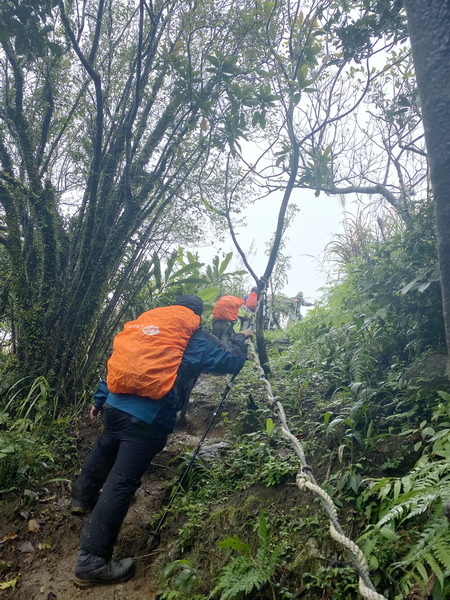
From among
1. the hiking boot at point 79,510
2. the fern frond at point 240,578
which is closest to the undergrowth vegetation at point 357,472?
the fern frond at point 240,578

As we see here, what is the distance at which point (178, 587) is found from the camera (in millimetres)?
2404

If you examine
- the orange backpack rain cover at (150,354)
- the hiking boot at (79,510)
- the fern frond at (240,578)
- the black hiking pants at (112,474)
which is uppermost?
the orange backpack rain cover at (150,354)

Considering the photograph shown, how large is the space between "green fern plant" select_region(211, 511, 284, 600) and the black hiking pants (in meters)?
0.91

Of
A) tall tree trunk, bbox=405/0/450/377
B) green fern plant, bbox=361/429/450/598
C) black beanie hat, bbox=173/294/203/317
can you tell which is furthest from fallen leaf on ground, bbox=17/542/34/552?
tall tree trunk, bbox=405/0/450/377

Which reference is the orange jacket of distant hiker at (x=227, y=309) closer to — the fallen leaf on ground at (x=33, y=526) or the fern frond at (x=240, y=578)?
the fallen leaf on ground at (x=33, y=526)

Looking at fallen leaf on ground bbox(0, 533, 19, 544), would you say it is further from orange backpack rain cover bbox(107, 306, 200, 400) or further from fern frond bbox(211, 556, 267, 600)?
fern frond bbox(211, 556, 267, 600)

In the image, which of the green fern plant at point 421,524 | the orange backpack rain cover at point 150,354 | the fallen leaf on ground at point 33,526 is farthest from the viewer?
the fallen leaf on ground at point 33,526

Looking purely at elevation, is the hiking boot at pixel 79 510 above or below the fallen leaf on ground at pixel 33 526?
above

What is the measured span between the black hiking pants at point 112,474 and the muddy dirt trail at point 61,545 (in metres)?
0.28

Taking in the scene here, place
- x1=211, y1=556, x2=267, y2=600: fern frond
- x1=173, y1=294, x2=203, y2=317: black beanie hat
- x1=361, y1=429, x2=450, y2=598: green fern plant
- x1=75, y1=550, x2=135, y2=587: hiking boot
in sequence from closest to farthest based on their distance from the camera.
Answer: x1=361, y1=429, x2=450, y2=598: green fern plant, x1=211, y1=556, x2=267, y2=600: fern frond, x1=75, y1=550, x2=135, y2=587: hiking boot, x1=173, y1=294, x2=203, y2=317: black beanie hat

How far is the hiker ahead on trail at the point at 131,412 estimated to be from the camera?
2.81 metres

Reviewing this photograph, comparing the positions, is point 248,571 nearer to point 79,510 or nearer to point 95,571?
point 95,571

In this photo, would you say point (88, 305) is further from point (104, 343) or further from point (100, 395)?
point (100, 395)

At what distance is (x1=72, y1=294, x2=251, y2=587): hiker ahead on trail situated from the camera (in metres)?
2.81
